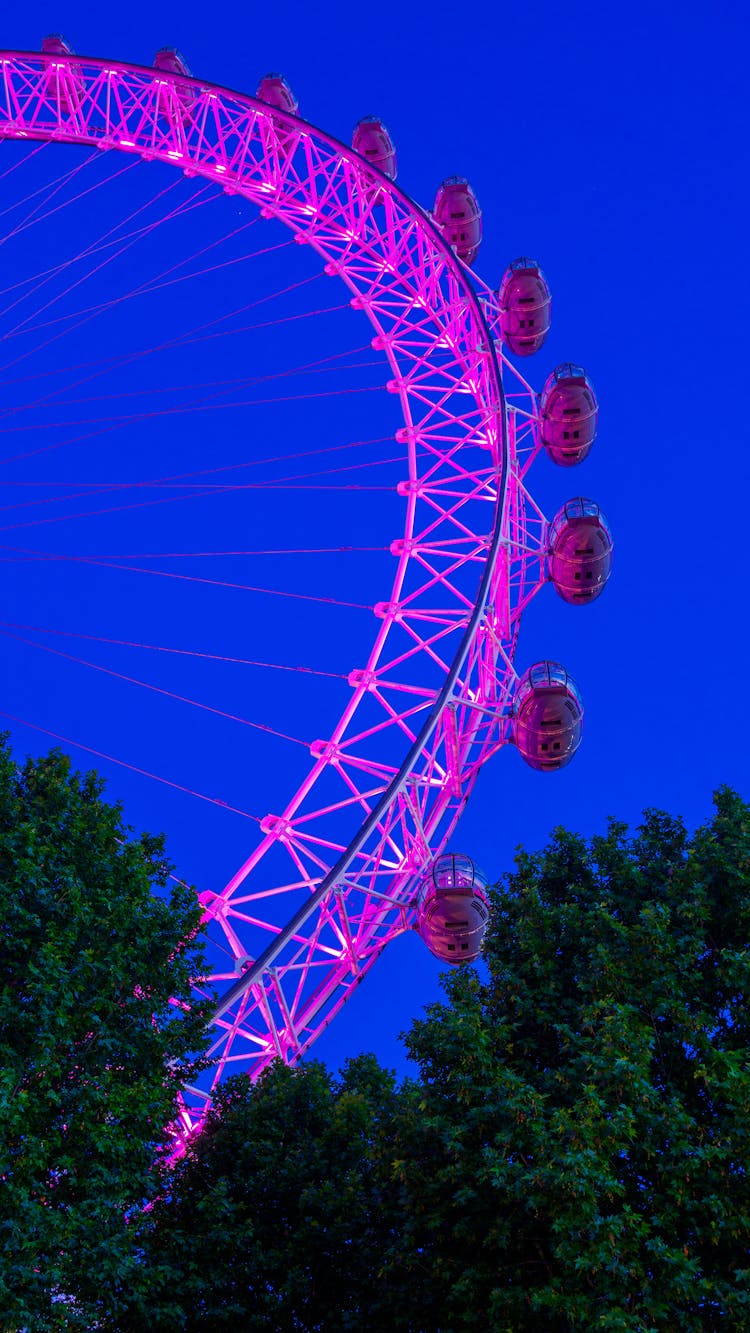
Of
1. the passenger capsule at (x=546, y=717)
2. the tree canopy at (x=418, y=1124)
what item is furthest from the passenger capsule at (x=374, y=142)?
the tree canopy at (x=418, y=1124)

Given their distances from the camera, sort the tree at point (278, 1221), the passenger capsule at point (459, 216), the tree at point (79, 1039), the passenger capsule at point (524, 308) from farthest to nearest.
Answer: the passenger capsule at point (459, 216)
the passenger capsule at point (524, 308)
the tree at point (278, 1221)
the tree at point (79, 1039)

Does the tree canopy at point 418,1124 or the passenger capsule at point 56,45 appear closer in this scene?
the tree canopy at point 418,1124

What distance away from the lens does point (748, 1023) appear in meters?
13.1

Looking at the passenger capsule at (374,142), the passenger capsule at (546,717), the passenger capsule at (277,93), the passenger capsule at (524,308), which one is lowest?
the passenger capsule at (546,717)

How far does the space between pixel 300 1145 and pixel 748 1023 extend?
5.93 metres

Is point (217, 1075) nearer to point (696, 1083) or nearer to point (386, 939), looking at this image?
point (386, 939)

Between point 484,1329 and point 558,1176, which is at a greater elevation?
point 558,1176

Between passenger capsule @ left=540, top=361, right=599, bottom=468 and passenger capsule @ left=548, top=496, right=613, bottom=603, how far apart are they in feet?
8.35

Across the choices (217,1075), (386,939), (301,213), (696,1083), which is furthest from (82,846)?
(301,213)

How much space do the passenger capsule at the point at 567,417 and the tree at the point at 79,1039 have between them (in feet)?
40.7

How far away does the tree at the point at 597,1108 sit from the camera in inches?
441

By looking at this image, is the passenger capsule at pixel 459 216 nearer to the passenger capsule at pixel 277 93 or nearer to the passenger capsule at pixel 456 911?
the passenger capsule at pixel 277 93

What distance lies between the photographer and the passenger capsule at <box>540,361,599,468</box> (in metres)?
24.5

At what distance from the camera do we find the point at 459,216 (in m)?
29.2
